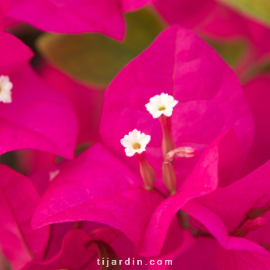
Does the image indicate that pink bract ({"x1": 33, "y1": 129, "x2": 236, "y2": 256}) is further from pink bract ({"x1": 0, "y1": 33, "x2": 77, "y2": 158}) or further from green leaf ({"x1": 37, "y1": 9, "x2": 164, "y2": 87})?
green leaf ({"x1": 37, "y1": 9, "x2": 164, "y2": 87})

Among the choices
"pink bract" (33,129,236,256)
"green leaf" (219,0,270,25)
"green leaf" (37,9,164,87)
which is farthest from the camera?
"green leaf" (37,9,164,87)

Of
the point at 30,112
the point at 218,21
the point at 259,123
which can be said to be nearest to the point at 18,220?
the point at 30,112

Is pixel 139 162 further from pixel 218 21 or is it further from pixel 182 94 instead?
pixel 218 21

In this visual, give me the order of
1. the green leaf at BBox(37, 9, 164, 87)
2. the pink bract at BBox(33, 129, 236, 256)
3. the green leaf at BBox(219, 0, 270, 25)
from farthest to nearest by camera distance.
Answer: the green leaf at BBox(37, 9, 164, 87) < the green leaf at BBox(219, 0, 270, 25) < the pink bract at BBox(33, 129, 236, 256)

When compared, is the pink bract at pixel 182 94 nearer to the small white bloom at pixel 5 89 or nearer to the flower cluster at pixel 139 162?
the flower cluster at pixel 139 162

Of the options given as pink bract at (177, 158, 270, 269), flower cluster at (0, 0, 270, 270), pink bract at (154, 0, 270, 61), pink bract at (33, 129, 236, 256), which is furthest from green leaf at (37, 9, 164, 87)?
pink bract at (177, 158, 270, 269)

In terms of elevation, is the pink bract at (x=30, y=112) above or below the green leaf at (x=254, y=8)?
below

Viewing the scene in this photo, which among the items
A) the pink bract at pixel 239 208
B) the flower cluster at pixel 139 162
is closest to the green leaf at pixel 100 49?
the flower cluster at pixel 139 162
